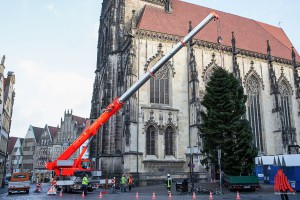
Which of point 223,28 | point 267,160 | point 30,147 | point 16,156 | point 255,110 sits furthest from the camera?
point 16,156

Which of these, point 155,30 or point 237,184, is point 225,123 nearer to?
point 237,184

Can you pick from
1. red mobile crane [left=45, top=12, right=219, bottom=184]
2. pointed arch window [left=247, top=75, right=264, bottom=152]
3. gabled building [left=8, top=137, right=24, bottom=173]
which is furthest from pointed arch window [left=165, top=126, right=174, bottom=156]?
gabled building [left=8, top=137, right=24, bottom=173]

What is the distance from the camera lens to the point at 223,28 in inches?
1435

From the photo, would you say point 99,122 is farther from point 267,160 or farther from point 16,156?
point 16,156

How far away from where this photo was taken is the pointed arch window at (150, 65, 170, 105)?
2905 centimetres

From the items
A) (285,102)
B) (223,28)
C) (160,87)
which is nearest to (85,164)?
(160,87)

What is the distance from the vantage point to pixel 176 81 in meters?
29.8

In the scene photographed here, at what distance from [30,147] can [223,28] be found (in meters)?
59.8

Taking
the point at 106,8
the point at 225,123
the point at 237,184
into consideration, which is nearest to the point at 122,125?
the point at 225,123

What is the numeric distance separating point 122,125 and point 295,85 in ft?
67.9

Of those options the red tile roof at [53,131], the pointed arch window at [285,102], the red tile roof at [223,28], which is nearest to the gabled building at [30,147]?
the red tile roof at [53,131]

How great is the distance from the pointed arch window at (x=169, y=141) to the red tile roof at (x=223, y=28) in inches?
386

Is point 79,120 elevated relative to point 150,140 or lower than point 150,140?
elevated

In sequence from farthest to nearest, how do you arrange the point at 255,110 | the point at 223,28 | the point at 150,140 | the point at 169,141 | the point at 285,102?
1. the point at 223,28
2. the point at 285,102
3. the point at 255,110
4. the point at 169,141
5. the point at 150,140
